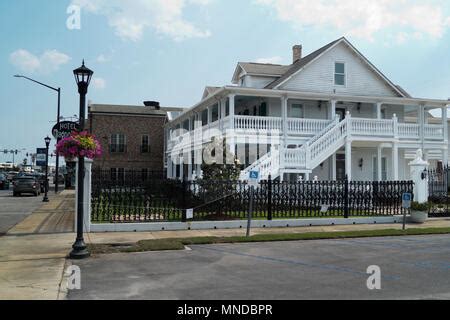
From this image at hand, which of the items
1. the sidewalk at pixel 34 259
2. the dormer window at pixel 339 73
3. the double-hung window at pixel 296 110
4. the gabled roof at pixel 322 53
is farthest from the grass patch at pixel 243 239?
the dormer window at pixel 339 73

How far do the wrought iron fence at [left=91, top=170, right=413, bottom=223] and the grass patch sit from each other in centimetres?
300

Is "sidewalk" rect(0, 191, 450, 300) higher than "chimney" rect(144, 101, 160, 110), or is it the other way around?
"chimney" rect(144, 101, 160, 110)

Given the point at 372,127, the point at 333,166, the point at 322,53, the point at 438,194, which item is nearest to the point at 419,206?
the point at 438,194

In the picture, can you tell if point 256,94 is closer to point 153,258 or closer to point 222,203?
point 222,203

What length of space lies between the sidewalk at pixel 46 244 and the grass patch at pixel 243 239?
84 centimetres

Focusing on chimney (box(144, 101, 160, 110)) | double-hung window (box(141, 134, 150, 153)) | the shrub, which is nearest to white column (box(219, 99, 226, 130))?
the shrub

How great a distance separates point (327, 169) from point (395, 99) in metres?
5.98

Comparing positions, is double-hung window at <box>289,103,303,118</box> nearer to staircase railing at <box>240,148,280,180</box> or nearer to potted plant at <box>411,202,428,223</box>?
staircase railing at <box>240,148,280,180</box>

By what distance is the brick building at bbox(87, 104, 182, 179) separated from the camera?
48.3 meters

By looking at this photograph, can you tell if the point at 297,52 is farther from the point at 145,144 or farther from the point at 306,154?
the point at 145,144

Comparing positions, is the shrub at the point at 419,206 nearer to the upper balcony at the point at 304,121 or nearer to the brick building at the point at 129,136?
the upper balcony at the point at 304,121

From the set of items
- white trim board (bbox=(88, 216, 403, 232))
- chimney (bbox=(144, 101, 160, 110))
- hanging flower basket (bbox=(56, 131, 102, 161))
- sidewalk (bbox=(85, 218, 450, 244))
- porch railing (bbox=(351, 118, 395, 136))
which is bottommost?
sidewalk (bbox=(85, 218, 450, 244))

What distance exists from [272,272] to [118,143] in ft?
136

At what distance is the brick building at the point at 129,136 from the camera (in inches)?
1903
